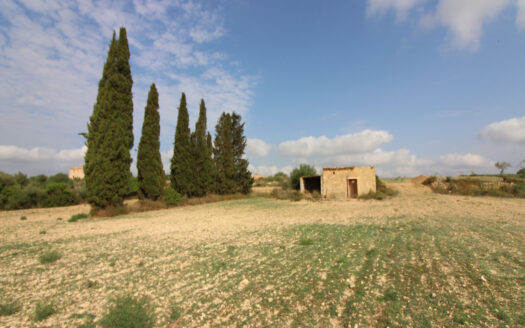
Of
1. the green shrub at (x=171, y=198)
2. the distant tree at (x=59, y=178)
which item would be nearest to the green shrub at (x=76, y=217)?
the green shrub at (x=171, y=198)

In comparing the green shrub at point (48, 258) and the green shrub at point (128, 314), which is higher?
the green shrub at point (48, 258)

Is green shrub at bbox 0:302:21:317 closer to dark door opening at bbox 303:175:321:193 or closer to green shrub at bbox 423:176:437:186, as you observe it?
dark door opening at bbox 303:175:321:193

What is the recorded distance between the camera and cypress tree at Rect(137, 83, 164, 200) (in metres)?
14.8

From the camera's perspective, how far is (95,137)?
12.1m

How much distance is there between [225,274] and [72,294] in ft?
6.65

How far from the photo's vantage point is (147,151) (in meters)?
15.0

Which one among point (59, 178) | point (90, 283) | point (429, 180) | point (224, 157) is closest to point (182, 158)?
point (224, 157)

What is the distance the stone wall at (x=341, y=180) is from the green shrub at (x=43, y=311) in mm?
18593

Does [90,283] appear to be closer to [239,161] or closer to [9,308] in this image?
[9,308]

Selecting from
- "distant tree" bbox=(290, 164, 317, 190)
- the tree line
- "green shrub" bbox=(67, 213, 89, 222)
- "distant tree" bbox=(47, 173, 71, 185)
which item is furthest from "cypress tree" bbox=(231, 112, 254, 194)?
"distant tree" bbox=(47, 173, 71, 185)

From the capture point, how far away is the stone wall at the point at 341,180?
1958 cm

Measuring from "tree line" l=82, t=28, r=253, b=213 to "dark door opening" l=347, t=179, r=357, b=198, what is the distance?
870 cm

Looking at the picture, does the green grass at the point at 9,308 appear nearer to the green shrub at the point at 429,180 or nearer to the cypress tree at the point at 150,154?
the cypress tree at the point at 150,154

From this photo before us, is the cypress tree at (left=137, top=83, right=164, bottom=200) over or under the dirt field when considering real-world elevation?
over
